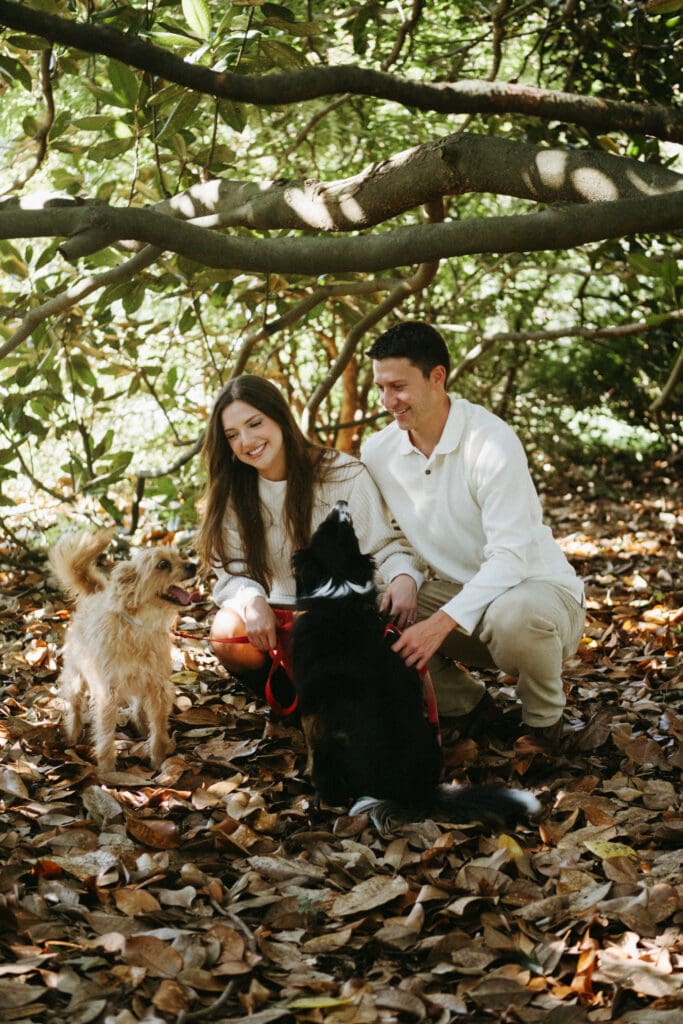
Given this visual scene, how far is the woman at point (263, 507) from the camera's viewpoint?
3535 millimetres

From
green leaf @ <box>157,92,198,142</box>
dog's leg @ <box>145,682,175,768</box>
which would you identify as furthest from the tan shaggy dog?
green leaf @ <box>157,92,198,142</box>

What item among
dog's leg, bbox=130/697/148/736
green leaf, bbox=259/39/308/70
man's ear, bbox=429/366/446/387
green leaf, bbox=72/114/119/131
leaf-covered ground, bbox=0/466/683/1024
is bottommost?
leaf-covered ground, bbox=0/466/683/1024

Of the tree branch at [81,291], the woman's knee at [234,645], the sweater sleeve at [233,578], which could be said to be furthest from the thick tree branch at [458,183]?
the woman's knee at [234,645]

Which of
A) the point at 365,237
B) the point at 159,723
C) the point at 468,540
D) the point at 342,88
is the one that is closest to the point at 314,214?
the point at 365,237

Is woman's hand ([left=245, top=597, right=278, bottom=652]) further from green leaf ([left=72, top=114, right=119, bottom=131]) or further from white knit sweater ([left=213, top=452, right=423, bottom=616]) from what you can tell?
green leaf ([left=72, top=114, right=119, bottom=131])

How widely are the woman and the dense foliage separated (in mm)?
680

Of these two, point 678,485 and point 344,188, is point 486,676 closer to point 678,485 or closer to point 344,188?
point 344,188

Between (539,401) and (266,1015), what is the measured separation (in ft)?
21.7

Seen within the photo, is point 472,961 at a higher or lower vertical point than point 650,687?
lower

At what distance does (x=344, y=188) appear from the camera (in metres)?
2.93

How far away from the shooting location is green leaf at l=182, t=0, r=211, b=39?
2.89m

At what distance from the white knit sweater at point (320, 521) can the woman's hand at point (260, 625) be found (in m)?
0.11

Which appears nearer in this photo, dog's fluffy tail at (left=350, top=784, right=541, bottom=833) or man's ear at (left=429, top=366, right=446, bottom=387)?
dog's fluffy tail at (left=350, top=784, right=541, bottom=833)

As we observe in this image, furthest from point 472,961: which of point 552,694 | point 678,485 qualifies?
point 678,485
